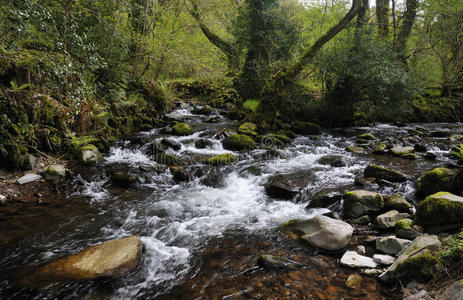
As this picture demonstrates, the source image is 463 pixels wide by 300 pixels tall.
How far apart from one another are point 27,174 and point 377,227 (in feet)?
21.9

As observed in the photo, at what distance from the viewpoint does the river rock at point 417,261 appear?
2.36m

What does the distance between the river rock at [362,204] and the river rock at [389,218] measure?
305 millimetres

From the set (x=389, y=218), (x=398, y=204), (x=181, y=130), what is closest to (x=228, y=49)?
(x=181, y=130)

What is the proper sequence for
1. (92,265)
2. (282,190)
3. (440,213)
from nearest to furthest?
(92,265) < (440,213) < (282,190)

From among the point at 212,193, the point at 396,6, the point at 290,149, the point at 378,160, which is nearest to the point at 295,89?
the point at 290,149

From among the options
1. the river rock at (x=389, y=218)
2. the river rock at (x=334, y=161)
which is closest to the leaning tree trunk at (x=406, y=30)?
the river rock at (x=334, y=161)

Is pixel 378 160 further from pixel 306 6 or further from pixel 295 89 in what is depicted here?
pixel 306 6

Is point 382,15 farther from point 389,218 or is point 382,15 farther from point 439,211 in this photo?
point 439,211

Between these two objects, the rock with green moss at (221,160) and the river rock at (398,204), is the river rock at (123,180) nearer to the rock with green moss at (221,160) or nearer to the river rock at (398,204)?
the rock with green moss at (221,160)

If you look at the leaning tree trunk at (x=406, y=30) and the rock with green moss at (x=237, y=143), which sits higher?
A: the leaning tree trunk at (x=406, y=30)

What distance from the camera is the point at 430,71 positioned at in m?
15.8

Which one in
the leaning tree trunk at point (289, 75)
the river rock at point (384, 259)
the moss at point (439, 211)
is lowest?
the river rock at point (384, 259)

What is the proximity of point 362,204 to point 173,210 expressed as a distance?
3.46 m

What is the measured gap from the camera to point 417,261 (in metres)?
2.41
